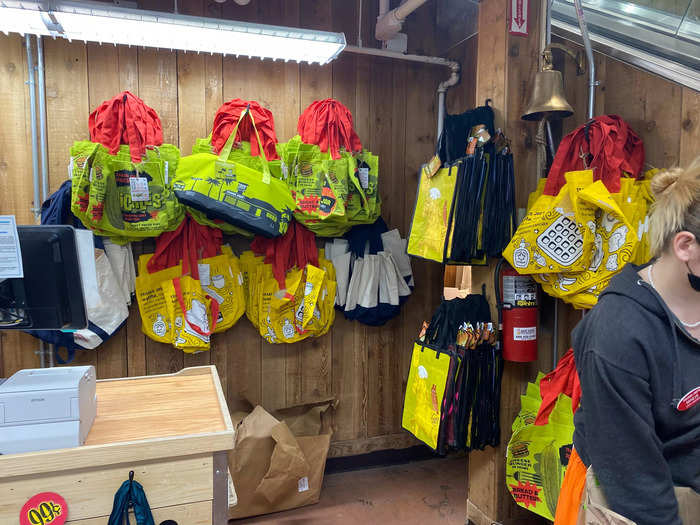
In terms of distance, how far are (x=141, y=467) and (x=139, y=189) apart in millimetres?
1606

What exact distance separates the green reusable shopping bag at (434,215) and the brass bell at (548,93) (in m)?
0.42

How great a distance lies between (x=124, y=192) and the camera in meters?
2.44

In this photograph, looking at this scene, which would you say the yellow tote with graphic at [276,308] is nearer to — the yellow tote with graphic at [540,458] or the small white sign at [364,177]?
the small white sign at [364,177]

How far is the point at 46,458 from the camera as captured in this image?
3.65ft

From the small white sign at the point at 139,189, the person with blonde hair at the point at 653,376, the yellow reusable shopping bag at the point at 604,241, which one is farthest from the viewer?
the small white sign at the point at 139,189

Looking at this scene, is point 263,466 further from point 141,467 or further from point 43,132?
point 43,132

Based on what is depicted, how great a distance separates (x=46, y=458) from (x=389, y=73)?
2739 millimetres

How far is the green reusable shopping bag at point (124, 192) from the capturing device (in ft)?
7.56

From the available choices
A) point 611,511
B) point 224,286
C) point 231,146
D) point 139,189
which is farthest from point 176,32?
point 611,511

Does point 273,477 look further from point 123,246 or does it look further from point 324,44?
point 324,44

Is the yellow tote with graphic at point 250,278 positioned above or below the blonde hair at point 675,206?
below

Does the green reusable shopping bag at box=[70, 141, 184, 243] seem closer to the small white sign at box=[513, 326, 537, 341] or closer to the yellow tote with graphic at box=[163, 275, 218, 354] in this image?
the yellow tote with graphic at box=[163, 275, 218, 354]

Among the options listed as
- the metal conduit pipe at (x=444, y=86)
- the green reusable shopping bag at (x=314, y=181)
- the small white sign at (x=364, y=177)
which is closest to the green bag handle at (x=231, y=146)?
the green reusable shopping bag at (x=314, y=181)

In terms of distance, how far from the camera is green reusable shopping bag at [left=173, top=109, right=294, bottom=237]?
2387 mm
